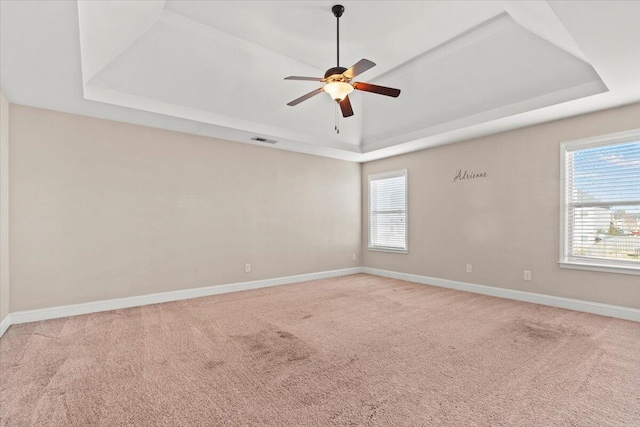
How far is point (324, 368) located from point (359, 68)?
2515 mm

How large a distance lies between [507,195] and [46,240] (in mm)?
6200

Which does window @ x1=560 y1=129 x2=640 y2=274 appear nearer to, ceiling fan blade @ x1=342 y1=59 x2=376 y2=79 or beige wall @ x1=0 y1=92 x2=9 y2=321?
ceiling fan blade @ x1=342 y1=59 x2=376 y2=79

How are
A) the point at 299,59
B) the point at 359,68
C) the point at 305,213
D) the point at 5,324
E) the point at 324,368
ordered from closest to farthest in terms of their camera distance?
the point at 324,368, the point at 359,68, the point at 5,324, the point at 299,59, the point at 305,213

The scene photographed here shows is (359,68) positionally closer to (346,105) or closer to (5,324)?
(346,105)

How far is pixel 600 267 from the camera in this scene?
3.88 m

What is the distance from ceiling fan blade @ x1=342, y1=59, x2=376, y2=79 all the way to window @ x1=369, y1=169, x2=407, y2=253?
3553mm

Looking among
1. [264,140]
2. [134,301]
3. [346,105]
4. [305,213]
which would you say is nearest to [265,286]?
[305,213]

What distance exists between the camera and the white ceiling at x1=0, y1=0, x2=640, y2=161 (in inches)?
98.7

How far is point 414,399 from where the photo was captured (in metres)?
2.04

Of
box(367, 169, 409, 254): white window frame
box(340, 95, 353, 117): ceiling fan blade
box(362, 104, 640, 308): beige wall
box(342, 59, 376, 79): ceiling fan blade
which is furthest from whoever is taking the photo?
box(367, 169, 409, 254): white window frame

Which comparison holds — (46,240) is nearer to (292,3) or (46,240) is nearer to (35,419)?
(35,419)

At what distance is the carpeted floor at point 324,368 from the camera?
190cm

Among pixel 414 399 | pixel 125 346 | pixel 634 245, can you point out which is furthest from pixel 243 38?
pixel 634 245

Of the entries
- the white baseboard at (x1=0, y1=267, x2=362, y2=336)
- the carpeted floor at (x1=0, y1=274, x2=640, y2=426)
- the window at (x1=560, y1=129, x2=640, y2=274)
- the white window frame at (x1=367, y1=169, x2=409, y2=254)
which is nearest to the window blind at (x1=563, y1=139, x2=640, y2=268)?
the window at (x1=560, y1=129, x2=640, y2=274)
